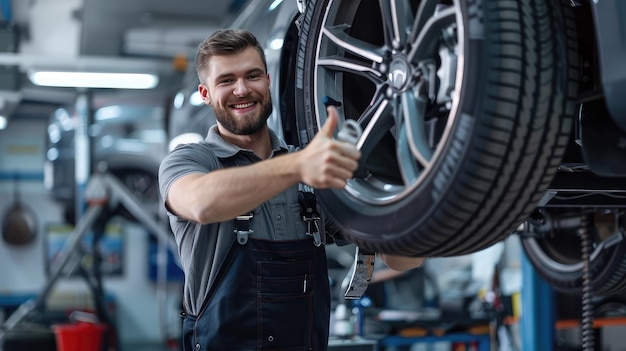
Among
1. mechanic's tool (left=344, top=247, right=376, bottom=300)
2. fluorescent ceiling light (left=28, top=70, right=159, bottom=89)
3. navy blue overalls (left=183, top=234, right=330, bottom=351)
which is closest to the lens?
navy blue overalls (left=183, top=234, right=330, bottom=351)

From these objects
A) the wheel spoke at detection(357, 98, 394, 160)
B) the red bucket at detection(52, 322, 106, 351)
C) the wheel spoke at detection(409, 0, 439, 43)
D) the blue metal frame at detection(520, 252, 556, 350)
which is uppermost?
the wheel spoke at detection(409, 0, 439, 43)

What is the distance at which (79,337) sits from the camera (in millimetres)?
6691

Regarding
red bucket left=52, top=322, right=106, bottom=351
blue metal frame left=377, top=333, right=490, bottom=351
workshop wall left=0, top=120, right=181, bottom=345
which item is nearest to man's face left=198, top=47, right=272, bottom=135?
blue metal frame left=377, top=333, right=490, bottom=351

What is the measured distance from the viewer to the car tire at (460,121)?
1.20 metres

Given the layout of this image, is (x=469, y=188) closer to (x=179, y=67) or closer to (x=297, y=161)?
(x=297, y=161)

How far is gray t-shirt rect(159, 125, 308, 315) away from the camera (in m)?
1.77

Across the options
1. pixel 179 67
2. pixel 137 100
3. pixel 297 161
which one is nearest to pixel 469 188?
pixel 297 161

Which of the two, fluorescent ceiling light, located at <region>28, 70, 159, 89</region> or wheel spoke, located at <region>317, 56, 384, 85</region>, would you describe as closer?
wheel spoke, located at <region>317, 56, 384, 85</region>

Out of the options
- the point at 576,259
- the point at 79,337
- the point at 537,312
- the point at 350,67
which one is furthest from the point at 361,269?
the point at 79,337

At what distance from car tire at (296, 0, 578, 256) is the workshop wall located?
9566 millimetres

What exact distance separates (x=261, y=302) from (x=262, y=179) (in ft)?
1.61

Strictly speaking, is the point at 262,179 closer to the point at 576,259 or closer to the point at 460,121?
the point at 460,121

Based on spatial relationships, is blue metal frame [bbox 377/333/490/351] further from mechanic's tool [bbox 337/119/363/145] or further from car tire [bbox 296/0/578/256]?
mechanic's tool [bbox 337/119/363/145]

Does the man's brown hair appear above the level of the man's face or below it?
above
